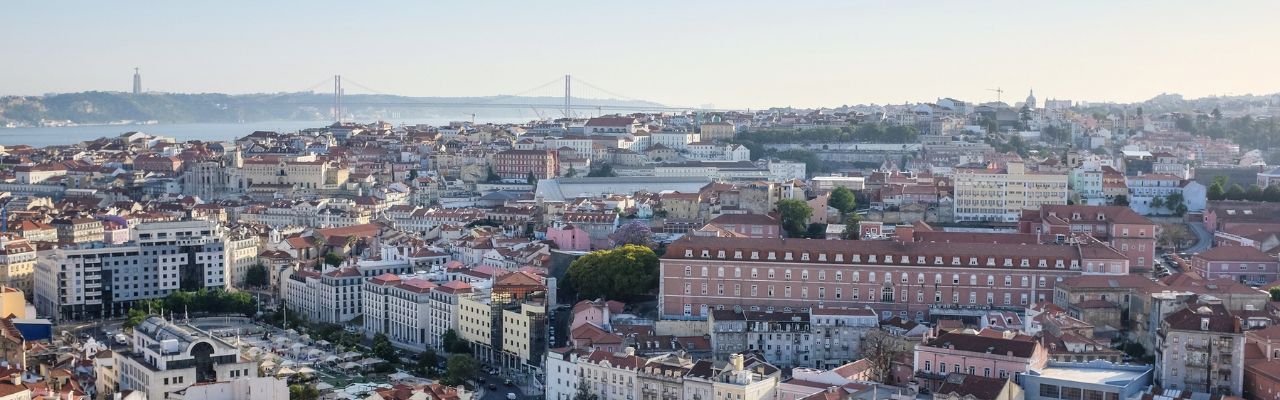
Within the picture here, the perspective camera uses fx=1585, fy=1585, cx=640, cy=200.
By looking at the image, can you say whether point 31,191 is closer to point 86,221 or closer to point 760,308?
point 86,221

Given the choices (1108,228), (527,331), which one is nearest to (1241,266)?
(1108,228)

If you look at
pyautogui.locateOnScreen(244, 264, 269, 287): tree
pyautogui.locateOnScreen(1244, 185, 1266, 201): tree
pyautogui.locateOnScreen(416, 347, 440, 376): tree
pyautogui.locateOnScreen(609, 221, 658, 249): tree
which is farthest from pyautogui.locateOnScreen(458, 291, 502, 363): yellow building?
pyautogui.locateOnScreen(1244, 185, 1266, 201): tree

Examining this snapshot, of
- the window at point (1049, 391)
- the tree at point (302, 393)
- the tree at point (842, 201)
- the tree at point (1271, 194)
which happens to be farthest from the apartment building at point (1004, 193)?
the tree at point (302, 393)

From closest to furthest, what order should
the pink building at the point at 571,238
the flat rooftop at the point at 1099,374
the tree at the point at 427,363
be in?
1. the flat rooftop at the point at 1099,374
2. the tree at the point at 427,363
3. the pink building at the point at 571,238

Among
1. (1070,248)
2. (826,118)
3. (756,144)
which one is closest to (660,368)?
(1070,248)

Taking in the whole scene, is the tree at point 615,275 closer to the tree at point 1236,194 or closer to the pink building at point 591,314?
the pink building at point 591,314

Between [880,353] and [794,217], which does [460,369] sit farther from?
[794,217]

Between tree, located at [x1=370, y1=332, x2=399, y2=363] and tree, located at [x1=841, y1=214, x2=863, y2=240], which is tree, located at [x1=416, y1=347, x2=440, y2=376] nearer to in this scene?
tree, located at [x1=370, y1=332, x2=399, y2=363]
